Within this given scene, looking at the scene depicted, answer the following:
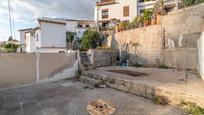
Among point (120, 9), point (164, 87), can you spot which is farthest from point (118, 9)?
point (164, 87)

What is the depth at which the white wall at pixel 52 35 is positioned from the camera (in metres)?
22.1

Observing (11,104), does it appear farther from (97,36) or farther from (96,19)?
(96,19)

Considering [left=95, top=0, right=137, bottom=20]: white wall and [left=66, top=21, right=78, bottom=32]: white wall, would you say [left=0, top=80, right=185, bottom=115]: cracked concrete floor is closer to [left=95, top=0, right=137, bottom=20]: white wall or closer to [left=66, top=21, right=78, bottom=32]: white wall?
[left=95, top=0, right=137, bottom=20]: white wall

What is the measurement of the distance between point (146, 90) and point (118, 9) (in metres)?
25.6

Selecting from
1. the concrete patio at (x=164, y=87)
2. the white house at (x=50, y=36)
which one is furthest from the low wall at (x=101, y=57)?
the white house at (x=50, y=36)

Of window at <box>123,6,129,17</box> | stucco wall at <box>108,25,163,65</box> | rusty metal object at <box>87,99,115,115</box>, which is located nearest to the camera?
rusty metal object at <box>87,99,115,115</box>

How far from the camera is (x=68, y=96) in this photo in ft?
23.3

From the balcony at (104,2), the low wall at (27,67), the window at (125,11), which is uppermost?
the balcony at (104,2)

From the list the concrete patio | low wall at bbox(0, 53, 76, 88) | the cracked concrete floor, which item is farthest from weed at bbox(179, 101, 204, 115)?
low wall at bbox(0, 53, 76, 88)

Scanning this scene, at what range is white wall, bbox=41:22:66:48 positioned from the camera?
22.1m

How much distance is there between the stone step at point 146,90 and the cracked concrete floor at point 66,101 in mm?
238

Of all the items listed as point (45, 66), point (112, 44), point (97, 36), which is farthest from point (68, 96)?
point (97, 36)

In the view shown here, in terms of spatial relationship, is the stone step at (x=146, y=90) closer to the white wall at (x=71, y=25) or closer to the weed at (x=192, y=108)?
the weed at (x=192, y=108)

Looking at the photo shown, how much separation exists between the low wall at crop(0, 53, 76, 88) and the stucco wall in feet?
16.7
